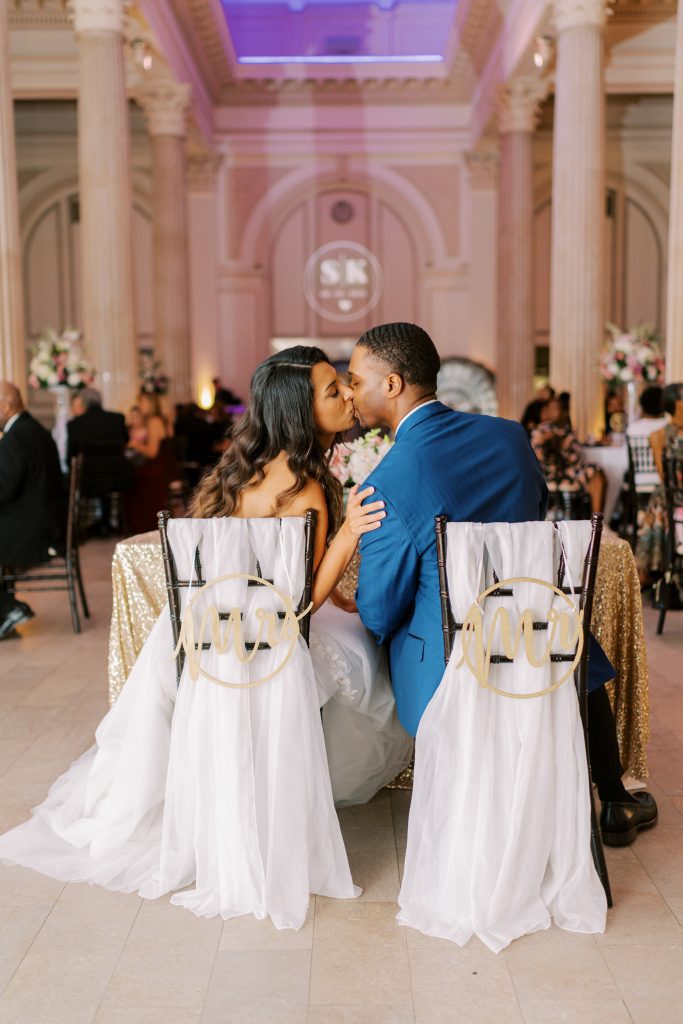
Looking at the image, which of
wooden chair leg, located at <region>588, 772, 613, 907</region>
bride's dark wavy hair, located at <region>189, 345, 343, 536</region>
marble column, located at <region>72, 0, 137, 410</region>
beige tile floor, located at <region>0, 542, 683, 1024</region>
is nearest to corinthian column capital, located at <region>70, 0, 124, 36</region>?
marble column, located at <region>72, 0, 137, 410</region>

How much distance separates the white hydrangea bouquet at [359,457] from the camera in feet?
12.1

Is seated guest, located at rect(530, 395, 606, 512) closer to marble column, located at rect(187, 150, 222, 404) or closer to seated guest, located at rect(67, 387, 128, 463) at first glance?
seated guest, located at rect(67, 387, 128, 463)

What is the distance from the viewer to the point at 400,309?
18156 mm

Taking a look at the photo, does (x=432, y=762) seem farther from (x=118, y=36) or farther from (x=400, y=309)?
(x=400, y=309)

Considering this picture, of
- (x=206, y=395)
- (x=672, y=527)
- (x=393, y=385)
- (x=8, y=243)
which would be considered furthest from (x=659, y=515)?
(x=206, y=395)

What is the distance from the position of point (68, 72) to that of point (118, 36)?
14.0 ft

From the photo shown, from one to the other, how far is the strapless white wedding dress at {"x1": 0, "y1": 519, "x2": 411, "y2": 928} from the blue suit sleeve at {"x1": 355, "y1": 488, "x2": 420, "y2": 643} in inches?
7.1

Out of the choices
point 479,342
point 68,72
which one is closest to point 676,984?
point 68,72

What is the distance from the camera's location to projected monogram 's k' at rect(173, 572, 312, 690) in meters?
2.55

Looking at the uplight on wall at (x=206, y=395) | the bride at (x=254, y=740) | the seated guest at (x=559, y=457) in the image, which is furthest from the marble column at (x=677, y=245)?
the uplight on wall at (x=206, y=395)

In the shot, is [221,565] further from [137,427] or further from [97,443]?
[137,427]

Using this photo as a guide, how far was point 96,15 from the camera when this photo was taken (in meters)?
9.85

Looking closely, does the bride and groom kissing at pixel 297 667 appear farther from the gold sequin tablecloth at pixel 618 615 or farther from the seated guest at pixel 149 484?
the seated guest at pixel 149 484

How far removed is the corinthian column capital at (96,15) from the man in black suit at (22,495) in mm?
5778
